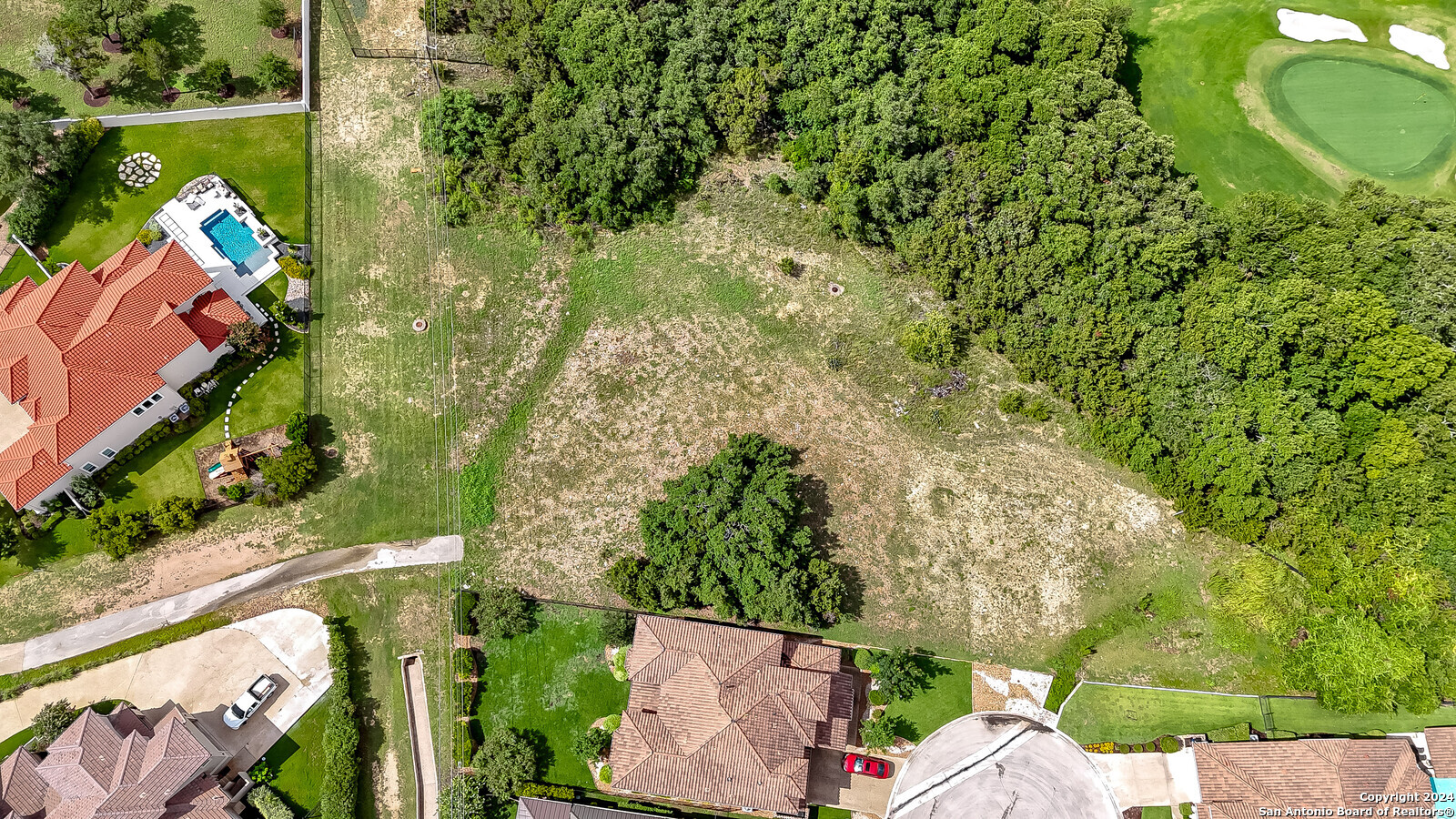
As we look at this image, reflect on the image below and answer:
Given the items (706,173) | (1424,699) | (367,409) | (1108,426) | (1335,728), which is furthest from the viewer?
(706,173)

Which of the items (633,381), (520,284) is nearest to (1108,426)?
(633,381)

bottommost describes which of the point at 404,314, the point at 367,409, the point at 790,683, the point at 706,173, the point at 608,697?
the point at 608,697

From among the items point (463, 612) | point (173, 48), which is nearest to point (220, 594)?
point (463, 612)

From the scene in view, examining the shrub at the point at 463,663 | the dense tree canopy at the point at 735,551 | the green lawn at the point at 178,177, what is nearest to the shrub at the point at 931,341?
the dense tree canopy at the point at 735,551

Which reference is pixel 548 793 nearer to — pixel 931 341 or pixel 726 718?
pixel 726 718

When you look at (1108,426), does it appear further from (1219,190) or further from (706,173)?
(706,173)
